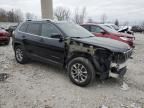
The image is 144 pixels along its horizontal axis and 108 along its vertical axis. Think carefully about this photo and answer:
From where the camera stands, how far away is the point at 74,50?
4.50m

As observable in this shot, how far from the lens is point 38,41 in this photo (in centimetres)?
545

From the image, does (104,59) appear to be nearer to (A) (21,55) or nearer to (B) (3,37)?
(A) (21,55)

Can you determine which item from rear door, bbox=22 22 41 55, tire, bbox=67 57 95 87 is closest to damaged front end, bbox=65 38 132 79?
tire, bbox=67 57 95 87

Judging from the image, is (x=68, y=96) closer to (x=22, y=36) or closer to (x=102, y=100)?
(x=102, y=100)

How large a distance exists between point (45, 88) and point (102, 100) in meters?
1.49

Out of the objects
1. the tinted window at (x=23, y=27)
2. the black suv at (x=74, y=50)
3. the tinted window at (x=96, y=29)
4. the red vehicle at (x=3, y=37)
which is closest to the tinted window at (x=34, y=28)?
the black suv at (x=74, y=50)

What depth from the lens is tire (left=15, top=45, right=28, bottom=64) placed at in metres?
6.21

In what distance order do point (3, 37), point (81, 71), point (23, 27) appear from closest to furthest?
point (81, 71) < point (23, 27) < point (3, 37)

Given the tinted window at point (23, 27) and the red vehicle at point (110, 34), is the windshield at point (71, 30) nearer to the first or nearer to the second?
the tinted window at point (23, 27)

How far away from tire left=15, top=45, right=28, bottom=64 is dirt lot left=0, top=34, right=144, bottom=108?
0.74m

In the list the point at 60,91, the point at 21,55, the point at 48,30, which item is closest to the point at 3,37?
the point at 21,55

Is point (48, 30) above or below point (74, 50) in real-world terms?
above

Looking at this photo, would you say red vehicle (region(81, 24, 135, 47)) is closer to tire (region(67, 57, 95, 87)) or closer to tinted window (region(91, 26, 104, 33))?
tinted window (region(91, 26, 104, 33))

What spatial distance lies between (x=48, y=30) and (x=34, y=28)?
0.76 m
